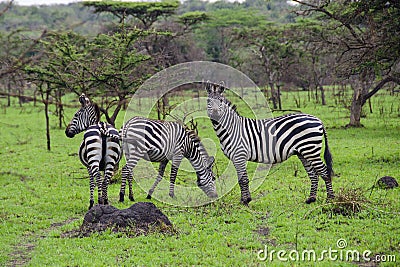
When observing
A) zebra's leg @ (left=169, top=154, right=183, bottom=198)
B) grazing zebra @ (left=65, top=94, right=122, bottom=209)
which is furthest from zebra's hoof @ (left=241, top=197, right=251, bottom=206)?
grazing zebra @ (left=65, top=94, right=122, bottom=209)

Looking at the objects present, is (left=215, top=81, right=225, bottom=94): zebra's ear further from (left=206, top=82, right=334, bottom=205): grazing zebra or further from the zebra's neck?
the zebra's neck

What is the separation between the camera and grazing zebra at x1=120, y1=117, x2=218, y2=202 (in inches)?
357

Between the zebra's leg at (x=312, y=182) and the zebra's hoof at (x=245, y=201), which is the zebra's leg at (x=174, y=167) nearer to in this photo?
the zebra's hoof at (x=245, y=201)

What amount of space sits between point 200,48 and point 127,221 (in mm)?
39342

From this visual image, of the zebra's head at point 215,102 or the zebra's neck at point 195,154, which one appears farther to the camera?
the zebra's neck at point 195,154

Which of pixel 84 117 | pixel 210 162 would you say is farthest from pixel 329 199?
pixel 84 117

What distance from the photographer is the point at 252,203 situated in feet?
29.1

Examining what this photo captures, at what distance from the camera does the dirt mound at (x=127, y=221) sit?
701 centimetres

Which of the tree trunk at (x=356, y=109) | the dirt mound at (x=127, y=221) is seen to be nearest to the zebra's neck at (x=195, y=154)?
the dirt mound at (x=127, y=221)

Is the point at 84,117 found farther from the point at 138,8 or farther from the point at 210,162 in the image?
the point at 138,8

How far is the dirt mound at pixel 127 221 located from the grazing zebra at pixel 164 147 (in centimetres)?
198

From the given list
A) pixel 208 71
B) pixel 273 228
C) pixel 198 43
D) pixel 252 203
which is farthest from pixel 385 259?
pixel 198 43

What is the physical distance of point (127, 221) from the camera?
7059mm

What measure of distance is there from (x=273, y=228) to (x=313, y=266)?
1566mm
